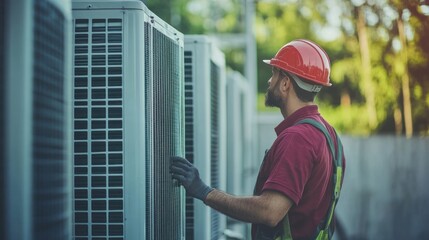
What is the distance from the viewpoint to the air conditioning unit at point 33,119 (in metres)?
2.40

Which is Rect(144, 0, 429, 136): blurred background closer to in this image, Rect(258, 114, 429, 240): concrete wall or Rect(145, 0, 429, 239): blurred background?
Rect(145, 0, 429, 239): blurred background

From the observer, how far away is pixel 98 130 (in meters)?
3.73

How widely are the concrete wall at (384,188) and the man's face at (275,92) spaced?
853cm

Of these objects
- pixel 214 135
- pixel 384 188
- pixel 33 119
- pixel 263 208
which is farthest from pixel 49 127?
pixel 384 188

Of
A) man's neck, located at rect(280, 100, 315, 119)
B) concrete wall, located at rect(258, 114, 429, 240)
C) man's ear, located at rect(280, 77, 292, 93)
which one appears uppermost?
man's ear, located at rect(280, 77, 292, 93)

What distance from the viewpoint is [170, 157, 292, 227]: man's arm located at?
162 inches

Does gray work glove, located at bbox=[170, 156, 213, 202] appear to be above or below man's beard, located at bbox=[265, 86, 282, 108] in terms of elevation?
below

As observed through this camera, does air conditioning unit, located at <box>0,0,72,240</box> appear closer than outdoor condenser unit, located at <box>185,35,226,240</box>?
Yes

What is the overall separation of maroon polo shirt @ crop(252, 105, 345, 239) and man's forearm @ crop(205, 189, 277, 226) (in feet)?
0.28

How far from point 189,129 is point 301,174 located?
1.51 m

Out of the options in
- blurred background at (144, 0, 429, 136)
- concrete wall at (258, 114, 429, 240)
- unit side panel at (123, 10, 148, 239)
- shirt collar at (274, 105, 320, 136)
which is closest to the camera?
unit side panel at (123, 10, 148, 239)

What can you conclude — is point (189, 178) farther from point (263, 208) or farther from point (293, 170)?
point (293, 170)

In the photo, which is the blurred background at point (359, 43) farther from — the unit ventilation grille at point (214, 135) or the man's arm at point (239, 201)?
the man's arm at point (239, 201)

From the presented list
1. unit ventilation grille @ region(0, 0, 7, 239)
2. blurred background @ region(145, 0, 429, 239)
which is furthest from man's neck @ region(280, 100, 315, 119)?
blurred background @ region(145, 0, 429, 239)
